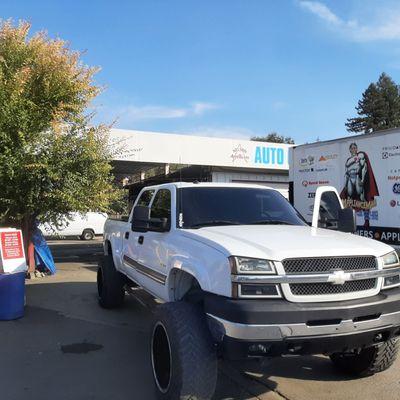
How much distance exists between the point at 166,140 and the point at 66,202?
623 inches

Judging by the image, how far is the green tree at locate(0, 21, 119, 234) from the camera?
10.8 meters

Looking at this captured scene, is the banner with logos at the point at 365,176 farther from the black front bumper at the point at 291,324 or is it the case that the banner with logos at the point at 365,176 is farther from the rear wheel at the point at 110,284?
the black front bumper at the point at 291,324

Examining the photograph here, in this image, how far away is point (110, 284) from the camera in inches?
332

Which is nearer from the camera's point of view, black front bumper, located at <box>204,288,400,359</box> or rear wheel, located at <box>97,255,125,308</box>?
black front bumper, located at <box>204,288,400,359</box>

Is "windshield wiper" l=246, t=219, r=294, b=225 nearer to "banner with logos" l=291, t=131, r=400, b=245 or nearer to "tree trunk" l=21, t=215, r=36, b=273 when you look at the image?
"banner with logos" l=291, t=131, r=400, b=245

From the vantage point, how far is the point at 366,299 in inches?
168

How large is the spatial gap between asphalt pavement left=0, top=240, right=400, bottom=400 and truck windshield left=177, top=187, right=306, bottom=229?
151cm

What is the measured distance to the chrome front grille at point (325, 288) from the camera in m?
4.12

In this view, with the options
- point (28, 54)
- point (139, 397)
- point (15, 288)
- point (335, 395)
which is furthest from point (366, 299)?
point (28, 54)

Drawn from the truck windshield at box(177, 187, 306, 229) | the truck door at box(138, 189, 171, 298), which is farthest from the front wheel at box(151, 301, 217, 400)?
the truck windshield at box(177, 187, 306, 229)

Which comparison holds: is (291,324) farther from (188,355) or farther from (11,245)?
(11,245)

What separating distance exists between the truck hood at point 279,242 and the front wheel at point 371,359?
1.08 metres

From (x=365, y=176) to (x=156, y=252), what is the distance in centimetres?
616

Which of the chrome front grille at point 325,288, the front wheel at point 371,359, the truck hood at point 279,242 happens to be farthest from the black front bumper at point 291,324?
the front wheel at point 371,359
